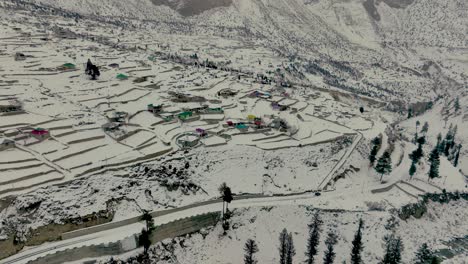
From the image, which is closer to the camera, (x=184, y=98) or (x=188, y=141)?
(x=188, y=141)

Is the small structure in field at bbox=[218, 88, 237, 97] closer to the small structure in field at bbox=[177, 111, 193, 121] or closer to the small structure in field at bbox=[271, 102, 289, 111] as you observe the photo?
the small structure in field at bbox=[271, 102, 289, 111]

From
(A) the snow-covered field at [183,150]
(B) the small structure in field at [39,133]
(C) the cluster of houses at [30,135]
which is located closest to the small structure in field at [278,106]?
(A) the snow-covered field at [183,150]

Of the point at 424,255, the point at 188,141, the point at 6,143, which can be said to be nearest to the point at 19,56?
the point at 6,143

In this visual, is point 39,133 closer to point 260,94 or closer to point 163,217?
point 163,217

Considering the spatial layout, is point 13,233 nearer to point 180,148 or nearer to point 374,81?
point 180,148

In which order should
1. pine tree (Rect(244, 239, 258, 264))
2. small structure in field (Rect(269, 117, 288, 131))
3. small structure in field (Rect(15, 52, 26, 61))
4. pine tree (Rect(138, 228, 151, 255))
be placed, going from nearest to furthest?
pine tree (Rect(138, 228, 151, 255)) < pine tree (Rect(244, 239, 258, 264)) < small structure in field (Rect(269, 117, 288, 131)) < small structure in field (Rect(15, 52, 26, 61))

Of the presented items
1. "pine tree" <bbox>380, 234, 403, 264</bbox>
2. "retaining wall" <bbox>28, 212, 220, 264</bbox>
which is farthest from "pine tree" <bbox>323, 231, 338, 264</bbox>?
"retaining wall" <bbox>28, 212, 220, 264</bbox>

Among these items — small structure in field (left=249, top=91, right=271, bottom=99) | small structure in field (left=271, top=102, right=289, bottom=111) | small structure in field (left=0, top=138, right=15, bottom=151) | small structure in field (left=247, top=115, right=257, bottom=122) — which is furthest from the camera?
small structure in field (left=249, top=91, right=271, bottom=99)

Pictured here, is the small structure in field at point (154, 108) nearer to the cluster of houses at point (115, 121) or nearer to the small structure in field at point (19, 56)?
the cluster of houses at point (115, 121)
